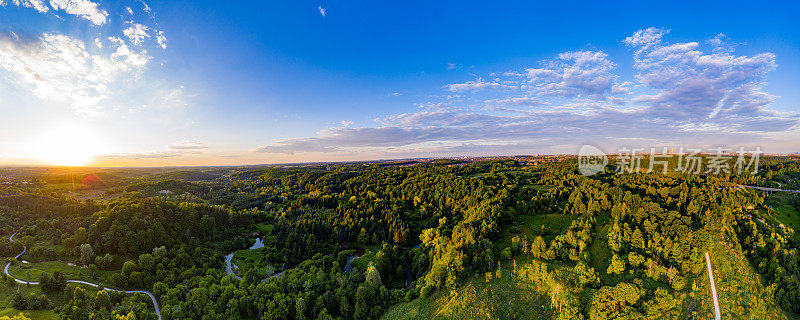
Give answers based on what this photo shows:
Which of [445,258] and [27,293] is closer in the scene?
[27,293]

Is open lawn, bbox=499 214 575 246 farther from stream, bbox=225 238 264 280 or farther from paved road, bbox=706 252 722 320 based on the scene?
stream, bbox=225 238 264 280

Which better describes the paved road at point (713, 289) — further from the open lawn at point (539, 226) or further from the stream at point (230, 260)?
the stream at point (230, 260)

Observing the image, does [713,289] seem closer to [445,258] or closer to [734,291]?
[734,291]

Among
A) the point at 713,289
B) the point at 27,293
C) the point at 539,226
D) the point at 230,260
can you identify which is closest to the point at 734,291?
the point at 713,289

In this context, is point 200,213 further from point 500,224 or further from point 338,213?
point 500,224

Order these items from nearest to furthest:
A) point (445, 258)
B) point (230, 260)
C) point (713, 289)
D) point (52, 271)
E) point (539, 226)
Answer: point (713, 289), point (52, 271), point (445, 258), point (539, 226), point (230, 260)

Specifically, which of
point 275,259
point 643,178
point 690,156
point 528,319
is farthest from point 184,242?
point 690,156

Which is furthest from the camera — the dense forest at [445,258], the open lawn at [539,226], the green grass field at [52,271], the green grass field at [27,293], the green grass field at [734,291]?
the open lawn at [539,226]

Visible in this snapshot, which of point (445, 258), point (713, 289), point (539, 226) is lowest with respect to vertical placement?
point (713, 289)

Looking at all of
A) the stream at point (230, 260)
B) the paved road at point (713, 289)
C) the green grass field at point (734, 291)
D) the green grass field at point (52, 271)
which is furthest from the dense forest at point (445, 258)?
the paved road at point (713, 289)

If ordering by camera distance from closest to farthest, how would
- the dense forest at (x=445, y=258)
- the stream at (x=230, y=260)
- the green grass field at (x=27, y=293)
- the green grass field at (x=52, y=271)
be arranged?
the green grass field at (x=27, y=293)
the dense forest at (x=445, y=258)
the green grass field at (x=52, y=271)
the stream at (x=230, y=260)
